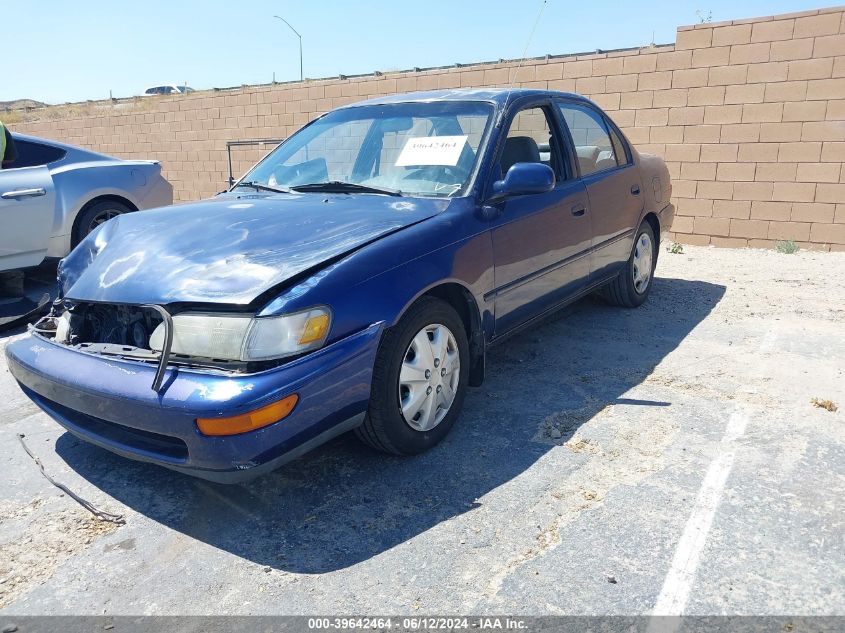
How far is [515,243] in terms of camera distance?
12.1 feet

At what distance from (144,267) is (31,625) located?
1.38 metres

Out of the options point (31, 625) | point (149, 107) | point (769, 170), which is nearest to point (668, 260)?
point (769, 170)

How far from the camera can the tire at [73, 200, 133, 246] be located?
6.28m

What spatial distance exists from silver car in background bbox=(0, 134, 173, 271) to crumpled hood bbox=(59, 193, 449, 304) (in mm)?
2783

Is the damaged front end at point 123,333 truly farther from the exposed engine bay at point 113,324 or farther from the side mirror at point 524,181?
the side mirror at point 524,181

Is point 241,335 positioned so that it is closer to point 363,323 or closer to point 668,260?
point 363,323

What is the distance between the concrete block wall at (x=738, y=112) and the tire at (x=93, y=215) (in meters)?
5.09

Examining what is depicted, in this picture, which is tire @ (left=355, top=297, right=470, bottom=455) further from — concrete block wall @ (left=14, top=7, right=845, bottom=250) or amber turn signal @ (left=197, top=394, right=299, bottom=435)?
concrete block wall @ (left=14, top=7, right=845, bottom=250)

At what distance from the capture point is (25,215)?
5.79m

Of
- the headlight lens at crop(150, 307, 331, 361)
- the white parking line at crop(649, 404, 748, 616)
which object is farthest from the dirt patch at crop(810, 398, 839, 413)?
the headlight lens at crop(150, 307, 331, 361)

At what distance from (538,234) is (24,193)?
4.48 meters

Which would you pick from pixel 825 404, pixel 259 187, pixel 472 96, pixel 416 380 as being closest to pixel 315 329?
pixel 416 380

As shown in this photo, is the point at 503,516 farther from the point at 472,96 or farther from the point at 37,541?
the point at 472,96

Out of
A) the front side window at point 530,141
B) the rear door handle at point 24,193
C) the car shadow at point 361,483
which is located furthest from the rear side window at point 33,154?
the front side window at point 530,141
